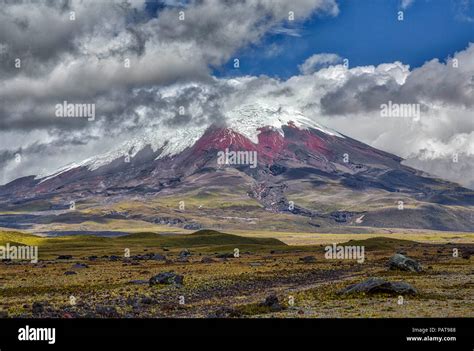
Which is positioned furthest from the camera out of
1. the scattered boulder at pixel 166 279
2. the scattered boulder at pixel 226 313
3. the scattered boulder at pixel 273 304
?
the scattered boulder at pixel 166 279

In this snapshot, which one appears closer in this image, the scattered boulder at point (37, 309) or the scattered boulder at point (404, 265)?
the scattered boulder at point (37, 309)

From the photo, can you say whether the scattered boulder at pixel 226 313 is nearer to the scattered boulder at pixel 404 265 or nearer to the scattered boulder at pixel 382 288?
the scattered boulder at pixel 382 288

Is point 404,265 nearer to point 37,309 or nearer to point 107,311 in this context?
point 107,311

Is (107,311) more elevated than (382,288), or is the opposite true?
(382,288)

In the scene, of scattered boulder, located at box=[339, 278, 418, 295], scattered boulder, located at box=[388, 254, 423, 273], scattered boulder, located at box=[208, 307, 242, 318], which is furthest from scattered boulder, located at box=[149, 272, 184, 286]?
scattered boulder, located at box=[388, 254, 423, 273]

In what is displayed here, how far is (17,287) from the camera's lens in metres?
65.3
